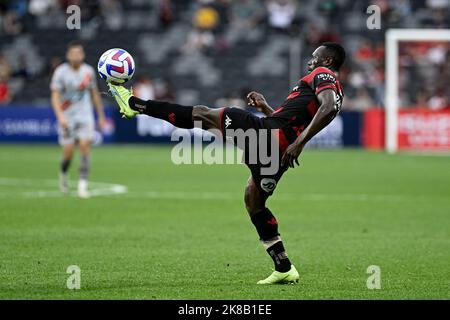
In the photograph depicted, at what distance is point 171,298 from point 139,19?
32.4m

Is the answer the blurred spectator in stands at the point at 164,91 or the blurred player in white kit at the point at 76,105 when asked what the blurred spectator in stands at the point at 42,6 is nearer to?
the blurred spectator in stands at the point at 164,91

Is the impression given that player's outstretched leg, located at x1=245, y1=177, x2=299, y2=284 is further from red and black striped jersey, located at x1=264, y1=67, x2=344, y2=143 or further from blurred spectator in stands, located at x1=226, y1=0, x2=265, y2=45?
blurred spectator in stands, located at x1=226, y1=0, x2=265, y2=45

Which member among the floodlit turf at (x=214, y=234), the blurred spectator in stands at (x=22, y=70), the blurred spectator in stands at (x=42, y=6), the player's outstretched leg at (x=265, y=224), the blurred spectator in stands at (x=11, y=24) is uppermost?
the blurred spectator in stands at (x=42, y=6)

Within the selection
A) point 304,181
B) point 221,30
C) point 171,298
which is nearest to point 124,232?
point 171,298

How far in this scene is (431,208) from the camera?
17.3m

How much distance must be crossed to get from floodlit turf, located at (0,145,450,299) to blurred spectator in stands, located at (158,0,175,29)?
1485 cm

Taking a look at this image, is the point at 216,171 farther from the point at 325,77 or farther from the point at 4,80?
the point at 325,77

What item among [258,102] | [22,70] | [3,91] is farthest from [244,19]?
[258,102]

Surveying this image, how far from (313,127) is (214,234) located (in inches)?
196

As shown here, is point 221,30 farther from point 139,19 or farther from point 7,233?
point 7,233

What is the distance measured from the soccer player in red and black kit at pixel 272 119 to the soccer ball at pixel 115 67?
16cm

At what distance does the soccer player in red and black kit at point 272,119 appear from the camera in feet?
31.3

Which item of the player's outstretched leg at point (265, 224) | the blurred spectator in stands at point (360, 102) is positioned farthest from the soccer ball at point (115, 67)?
the blurred spectator in stands at point (360, 102)

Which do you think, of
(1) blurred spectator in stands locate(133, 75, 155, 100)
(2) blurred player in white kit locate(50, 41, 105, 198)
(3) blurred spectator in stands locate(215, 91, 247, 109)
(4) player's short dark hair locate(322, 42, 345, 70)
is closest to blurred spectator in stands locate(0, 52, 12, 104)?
(1) blurred spectator in stands locate(133, 75, 155, 100)
